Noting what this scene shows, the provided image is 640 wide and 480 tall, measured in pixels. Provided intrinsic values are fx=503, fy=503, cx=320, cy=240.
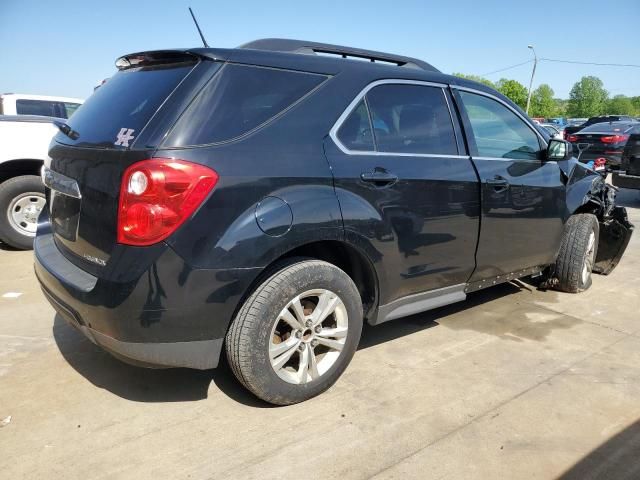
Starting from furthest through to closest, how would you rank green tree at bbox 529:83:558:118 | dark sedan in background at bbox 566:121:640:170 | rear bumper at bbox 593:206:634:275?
green tree at bbox 529:83:558:118
dark sedan in background at bbox 566:121:640:170
rear bumper at bbox 593:206:634:275

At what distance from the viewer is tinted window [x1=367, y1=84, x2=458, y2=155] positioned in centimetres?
288

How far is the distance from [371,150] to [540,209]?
176cm

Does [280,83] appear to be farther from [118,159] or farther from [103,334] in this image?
[103,334]

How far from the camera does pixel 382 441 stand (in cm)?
241

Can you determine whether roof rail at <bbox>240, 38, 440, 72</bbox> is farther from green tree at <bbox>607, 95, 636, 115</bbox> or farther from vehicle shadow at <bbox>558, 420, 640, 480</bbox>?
green tree at <bbox>607, 95, 636, 115</bbox>

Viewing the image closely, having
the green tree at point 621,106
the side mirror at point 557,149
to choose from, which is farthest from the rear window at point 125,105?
the green tree at point 621,106

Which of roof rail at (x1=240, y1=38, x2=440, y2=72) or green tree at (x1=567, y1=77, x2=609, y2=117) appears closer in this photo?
roof rail at (x1=240, y1=38, x2=440, y2=72)

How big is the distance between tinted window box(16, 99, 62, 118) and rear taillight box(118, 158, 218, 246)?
705 centimetres

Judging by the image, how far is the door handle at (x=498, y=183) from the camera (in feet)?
11.0

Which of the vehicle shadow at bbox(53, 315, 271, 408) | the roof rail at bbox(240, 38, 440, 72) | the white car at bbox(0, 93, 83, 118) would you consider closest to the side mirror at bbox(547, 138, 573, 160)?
the roof rail at bbox(240, 38, 440, 72)

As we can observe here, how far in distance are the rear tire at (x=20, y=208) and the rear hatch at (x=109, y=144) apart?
10.4 ft

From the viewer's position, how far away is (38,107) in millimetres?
8047

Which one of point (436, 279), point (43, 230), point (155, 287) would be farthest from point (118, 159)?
point (436, 279)

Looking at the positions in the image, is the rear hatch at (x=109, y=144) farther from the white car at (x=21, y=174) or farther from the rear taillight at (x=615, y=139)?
the rear taillight at (x=615, y=139)
